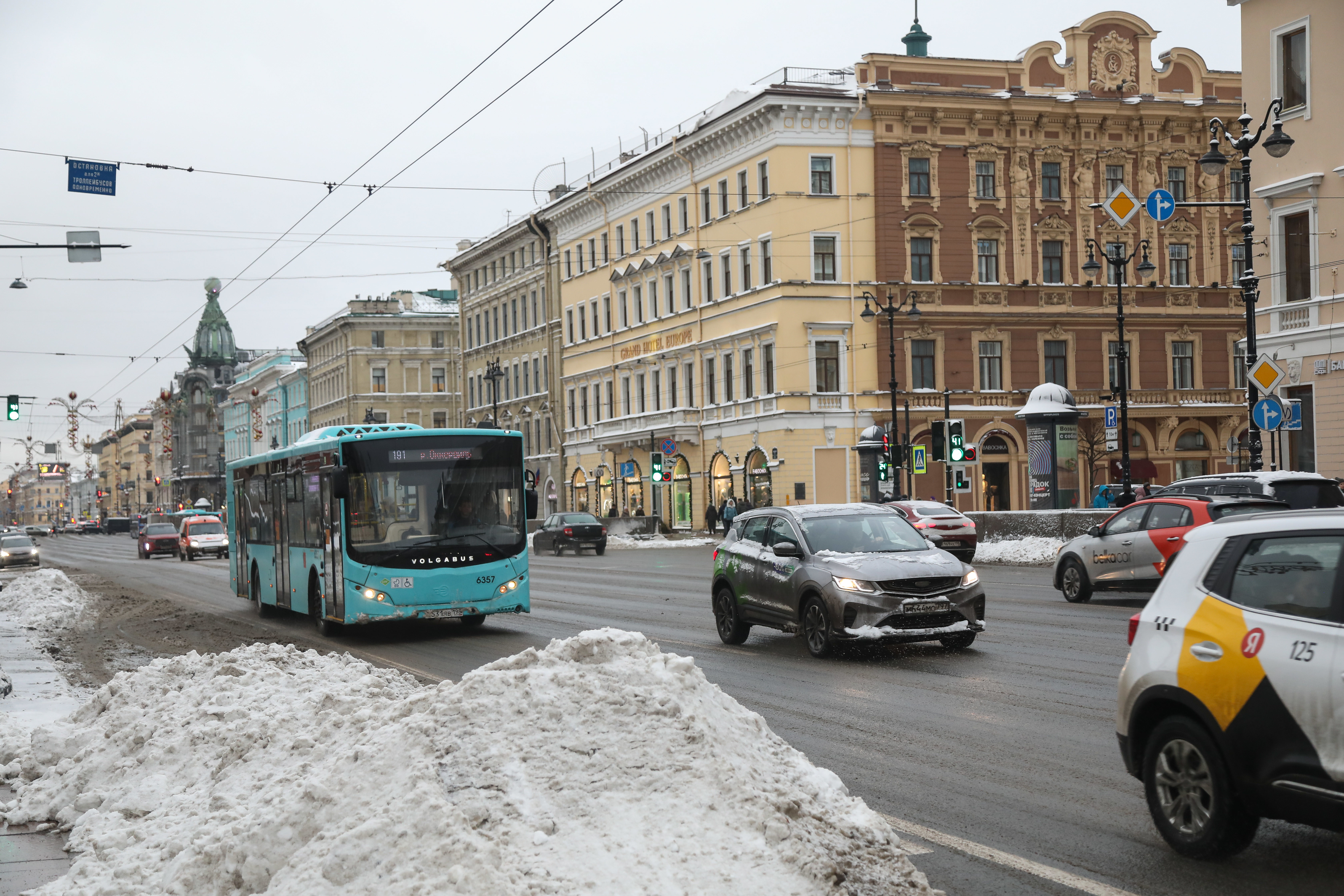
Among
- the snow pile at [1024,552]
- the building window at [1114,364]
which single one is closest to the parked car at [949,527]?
the snow pile at [1024,552]

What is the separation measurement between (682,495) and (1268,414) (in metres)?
40.4

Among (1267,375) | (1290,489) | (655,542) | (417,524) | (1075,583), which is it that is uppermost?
(1267,375)

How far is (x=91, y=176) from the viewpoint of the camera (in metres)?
27.0

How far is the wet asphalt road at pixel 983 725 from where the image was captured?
636 cm

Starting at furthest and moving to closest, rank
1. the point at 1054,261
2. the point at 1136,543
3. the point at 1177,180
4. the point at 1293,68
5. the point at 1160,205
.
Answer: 1. the point at 1177,180
2. the point at 1054,261
3. the point at 1293,68
4. the point at 1160,205
5. the point at 1136,543

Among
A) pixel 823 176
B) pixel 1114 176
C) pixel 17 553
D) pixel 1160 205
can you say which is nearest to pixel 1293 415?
pixel 1160 205

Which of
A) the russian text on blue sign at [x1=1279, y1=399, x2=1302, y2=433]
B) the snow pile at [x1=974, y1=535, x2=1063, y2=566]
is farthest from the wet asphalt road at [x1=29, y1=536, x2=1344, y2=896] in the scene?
the snow pile at [x1=974, y1=535, x2=1063, y2=566]

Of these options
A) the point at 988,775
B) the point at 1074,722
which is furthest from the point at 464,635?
the point at 988,775

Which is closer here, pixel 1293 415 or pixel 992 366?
pixel 1293 415

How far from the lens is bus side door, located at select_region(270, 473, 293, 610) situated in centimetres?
2225

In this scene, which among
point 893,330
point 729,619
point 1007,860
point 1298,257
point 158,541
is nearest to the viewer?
point 1007,860

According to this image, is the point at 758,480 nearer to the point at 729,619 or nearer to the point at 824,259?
the point at 824,259

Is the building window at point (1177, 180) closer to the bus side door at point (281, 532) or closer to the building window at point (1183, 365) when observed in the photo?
the building window at point (1183, 365)

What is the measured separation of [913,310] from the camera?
4769 cm
